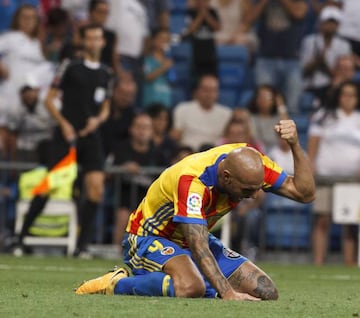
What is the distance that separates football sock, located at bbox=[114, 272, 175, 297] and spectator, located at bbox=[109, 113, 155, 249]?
719 centimetres

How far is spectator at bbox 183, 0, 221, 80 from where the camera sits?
706 inches

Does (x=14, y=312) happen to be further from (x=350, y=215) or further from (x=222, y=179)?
(x=350, y=215)

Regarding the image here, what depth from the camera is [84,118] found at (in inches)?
581

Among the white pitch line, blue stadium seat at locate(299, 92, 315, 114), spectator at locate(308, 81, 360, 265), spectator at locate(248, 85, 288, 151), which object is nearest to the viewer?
the white pitch line

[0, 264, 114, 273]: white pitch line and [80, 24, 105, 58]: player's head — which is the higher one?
[80, 24, 105, 58]: player's head

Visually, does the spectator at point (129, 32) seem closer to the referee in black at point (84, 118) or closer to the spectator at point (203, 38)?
the spectator at point (203, 38)

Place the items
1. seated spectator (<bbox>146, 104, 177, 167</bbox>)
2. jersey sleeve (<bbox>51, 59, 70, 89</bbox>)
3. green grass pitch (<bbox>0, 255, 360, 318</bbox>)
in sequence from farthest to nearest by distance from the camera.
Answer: seated spectator (<bbox>146, 104, 177, 167</bbox>) → jersey sleeve (<bbox>51, 59, 70, 89</bbox>) → green grass pitch (<bbox>0, 255, 360, 318</bbox>)

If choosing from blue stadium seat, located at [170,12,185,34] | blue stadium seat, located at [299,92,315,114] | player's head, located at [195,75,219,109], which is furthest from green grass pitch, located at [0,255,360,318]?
blue stadium seat, located at [170,12,185,34]

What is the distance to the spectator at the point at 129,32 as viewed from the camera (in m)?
17.5

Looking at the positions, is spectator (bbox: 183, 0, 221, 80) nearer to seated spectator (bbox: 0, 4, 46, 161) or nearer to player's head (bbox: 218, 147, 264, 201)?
seated spectator (bbox: 0, 4, 46, 161)

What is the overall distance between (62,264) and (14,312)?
6.56 meters

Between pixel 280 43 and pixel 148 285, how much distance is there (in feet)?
34.4

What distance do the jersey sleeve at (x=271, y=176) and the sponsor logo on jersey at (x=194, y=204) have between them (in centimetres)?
69

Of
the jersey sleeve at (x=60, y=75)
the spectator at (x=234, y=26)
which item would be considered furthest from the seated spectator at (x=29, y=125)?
the spectator at (x=234, y=26)
